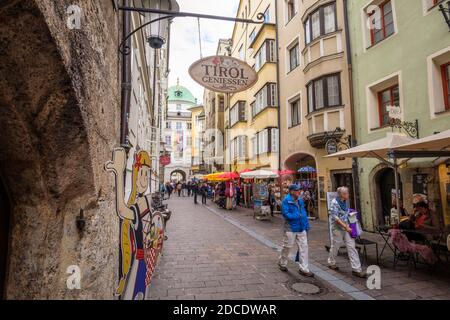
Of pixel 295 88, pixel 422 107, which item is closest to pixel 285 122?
pixel 295 88

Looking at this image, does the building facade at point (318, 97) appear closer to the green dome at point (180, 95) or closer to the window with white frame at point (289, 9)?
the window with white frame at point (289, 9)

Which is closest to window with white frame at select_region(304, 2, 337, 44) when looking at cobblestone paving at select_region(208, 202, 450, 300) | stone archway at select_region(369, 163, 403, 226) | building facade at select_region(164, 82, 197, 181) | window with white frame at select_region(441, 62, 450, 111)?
window with white frame at select_region(441, 62, 450, 111)

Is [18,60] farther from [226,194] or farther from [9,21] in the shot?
[226,194]

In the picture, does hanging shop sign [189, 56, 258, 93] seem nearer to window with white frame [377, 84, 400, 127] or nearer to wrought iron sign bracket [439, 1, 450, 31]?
wrought iron sign bracket [439, 1, 450, 31]

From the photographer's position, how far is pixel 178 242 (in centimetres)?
863

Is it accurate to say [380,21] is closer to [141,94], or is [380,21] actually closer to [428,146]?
[428,146]

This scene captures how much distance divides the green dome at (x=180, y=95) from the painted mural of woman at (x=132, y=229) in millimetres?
65834

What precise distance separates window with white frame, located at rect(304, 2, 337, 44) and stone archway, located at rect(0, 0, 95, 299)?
13132 millimetres

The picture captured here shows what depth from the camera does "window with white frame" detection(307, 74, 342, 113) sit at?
12.4 metres

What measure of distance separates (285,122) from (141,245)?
14512mm

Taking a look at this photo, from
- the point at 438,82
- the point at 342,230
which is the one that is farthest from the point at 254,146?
the point at 342,230

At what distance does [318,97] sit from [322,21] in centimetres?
334

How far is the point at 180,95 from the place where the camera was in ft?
223

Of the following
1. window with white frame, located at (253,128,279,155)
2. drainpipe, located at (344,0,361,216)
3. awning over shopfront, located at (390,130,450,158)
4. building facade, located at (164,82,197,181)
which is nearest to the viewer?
awning over shopfront, located at (390,130,450,158)
